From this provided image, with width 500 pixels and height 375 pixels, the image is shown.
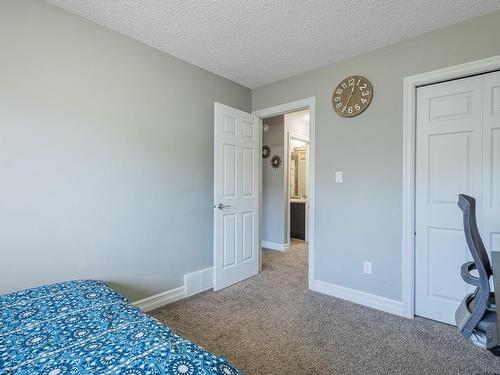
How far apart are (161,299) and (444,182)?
Answer: 281 cm

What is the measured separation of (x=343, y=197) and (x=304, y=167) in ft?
11.5

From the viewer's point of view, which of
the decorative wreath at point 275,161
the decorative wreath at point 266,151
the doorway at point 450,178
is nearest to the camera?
the doorway at point 450,178

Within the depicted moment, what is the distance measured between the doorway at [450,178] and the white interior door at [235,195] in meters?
1.80

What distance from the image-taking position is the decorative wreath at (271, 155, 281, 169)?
484 centimetres

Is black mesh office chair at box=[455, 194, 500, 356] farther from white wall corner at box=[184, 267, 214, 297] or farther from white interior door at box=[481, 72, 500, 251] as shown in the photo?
white wall corner at box=[184, 267, 214, 297]

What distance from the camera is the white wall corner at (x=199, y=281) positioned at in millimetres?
2795

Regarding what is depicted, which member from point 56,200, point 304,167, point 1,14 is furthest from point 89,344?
point 304,167

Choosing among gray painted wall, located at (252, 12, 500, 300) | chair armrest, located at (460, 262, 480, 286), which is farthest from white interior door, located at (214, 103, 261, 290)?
chair armrest, located at (460, 262, 480, 286)

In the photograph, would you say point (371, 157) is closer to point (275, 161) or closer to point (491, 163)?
point (491, 163)

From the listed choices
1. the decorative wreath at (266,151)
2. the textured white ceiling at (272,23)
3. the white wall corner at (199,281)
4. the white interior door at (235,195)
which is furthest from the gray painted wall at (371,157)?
the decorative wreath at (266,151)

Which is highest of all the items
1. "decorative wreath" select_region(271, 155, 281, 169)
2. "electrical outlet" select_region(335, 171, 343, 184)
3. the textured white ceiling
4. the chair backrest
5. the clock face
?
the textured white ceiling

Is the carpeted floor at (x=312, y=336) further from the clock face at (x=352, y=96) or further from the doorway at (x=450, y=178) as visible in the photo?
the clock face at (x=352, y=96)

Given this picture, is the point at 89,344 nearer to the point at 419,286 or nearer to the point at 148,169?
the point at 148,169

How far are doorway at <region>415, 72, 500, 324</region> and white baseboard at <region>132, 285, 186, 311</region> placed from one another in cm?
228
